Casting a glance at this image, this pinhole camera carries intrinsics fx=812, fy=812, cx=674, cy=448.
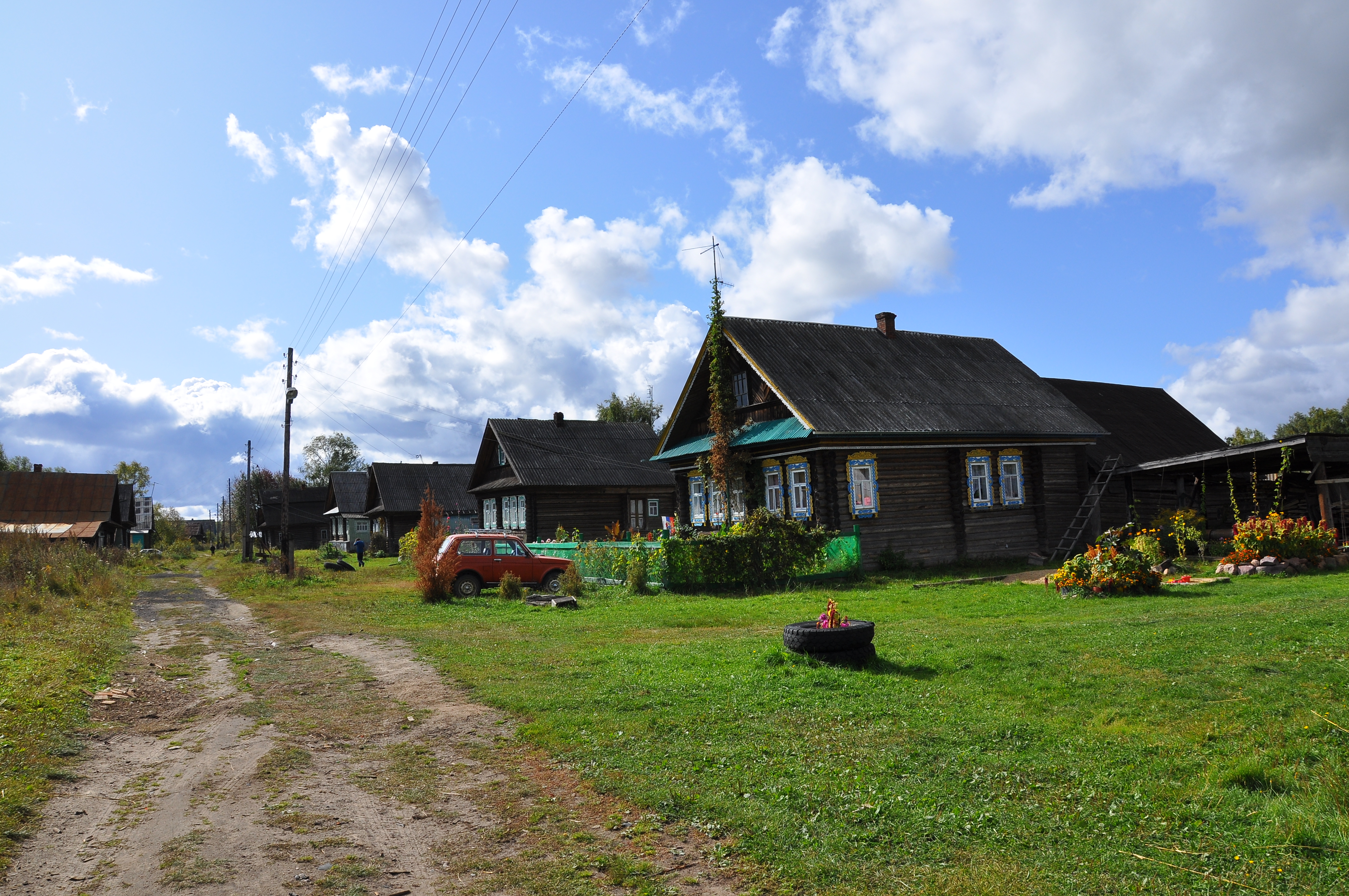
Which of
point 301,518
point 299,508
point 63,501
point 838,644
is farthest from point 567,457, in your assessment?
point 299,508

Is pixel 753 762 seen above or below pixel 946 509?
below

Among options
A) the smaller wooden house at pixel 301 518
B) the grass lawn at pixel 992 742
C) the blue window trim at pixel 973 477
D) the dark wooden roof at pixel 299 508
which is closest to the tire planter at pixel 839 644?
the grass lawn at pixel 992 742

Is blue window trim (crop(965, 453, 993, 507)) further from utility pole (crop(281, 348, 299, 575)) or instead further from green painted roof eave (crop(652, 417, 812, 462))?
utility pole (crop(281, 348, 299, 575))

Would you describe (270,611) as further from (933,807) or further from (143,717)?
(933,807)

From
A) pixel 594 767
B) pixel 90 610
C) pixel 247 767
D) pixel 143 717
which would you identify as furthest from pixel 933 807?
pixel 90 610

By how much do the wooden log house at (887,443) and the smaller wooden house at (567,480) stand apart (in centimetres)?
1046

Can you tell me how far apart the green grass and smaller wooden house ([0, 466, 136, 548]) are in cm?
2724

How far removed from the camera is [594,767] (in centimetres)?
622

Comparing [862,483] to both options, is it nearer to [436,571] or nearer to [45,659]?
[436,571]

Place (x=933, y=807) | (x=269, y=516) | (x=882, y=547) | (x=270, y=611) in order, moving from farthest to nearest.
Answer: (x=269, y=516)
(x=882, y=547)
(x=270, y=611)
(x=933, y=807)

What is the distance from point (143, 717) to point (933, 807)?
26.4 ft

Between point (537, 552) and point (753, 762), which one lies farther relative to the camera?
point (537, 552)

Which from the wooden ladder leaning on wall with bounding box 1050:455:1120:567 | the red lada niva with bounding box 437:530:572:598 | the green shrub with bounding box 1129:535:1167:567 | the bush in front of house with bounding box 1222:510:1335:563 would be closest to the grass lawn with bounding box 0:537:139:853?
the red lada niva with bounding box 437:530:572:598

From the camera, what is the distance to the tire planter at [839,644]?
9.23 meters
